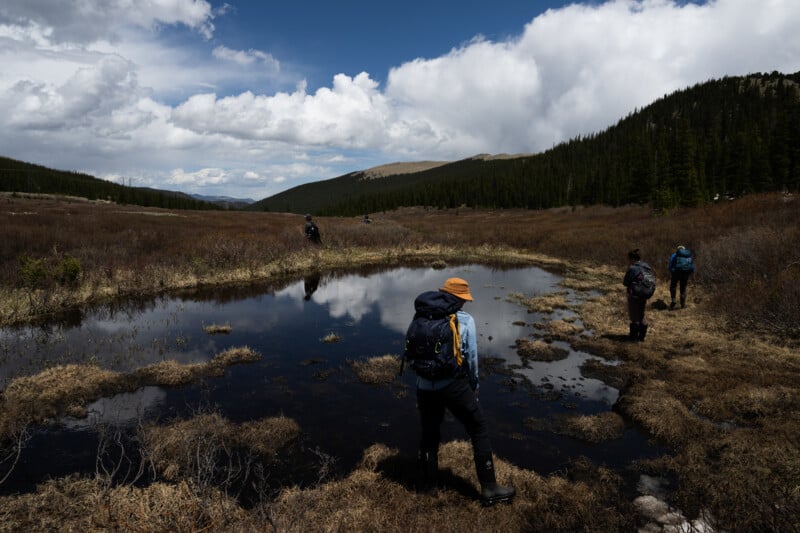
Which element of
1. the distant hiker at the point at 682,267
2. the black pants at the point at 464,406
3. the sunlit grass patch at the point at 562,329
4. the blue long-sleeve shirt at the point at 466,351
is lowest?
the sunlit grass patch at the point at 562,329

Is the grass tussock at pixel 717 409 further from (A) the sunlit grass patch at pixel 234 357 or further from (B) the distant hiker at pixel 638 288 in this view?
(A) the sunlit grass patch at pixel 234 357

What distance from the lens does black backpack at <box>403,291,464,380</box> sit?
4781 millimetres

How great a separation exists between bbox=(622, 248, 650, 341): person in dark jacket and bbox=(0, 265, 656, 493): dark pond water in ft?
7.12

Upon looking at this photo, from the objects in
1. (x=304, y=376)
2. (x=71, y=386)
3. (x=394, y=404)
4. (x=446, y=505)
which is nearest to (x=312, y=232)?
(x=304, y=376)

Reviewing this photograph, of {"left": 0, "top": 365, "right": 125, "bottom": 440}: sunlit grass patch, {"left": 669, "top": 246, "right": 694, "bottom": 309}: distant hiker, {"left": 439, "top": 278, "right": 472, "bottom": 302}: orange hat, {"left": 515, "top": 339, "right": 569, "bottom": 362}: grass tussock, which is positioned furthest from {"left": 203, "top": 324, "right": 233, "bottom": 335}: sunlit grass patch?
{"left": 669, "top": 246, "right": 694, "bottom": 309}: distant hiker

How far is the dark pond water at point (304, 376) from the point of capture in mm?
6570

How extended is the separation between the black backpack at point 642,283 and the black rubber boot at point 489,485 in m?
8.03

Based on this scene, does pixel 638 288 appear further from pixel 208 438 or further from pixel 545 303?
pixel 208 438

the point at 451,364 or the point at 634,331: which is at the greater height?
the point at 451,364

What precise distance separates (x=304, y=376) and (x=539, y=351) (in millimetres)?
6552

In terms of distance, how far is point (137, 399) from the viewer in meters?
8.11

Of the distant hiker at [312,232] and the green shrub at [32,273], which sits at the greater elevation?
the distant hiker at [312,232]

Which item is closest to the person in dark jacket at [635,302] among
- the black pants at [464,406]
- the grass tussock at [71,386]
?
the black pants at [464,406]

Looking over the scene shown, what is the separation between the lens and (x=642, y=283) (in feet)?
35.6
